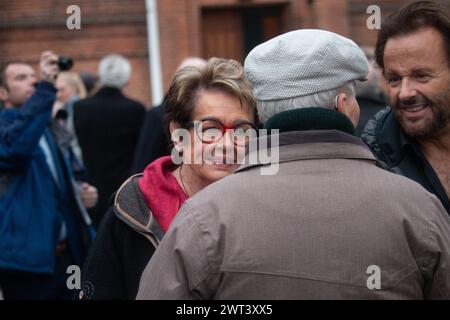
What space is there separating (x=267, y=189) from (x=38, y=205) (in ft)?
9.98

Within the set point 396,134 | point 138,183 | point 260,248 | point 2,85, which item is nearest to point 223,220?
point 260,248

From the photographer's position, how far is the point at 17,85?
5.32 meters

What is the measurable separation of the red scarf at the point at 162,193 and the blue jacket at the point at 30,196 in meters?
1.89

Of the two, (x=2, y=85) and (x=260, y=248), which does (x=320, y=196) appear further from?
(x=2, y=85)

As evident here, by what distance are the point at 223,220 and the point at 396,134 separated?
1402 millimetres

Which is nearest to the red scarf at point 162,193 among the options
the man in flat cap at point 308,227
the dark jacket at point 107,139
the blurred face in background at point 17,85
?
the man in flat cap at point 308,227

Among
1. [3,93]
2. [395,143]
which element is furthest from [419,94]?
[3,93]

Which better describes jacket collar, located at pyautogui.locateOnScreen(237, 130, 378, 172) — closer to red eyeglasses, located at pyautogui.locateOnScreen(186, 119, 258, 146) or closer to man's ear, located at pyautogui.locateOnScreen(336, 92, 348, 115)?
man's ear, located at pyautogui.locateOnScreen(336, 92, 348, 115)

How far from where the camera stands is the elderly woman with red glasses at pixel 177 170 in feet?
8.98

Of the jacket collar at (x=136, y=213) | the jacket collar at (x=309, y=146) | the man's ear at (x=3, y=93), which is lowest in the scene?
the jacket collar at (x=136, y=213)

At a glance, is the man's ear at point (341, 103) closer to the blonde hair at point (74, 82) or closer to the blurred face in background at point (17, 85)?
the blurred face in background at point (17, 85)

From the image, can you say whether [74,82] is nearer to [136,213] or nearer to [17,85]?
[17,85]

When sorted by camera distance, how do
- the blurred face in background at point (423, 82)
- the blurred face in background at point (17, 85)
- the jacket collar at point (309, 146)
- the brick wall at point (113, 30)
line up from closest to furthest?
1. the jacket collar at point (309, 146)
2. the blurred face in background at point (423, 82)
3. the blurred face in background at point (17, 85)
4. the brick wall at point (113, 30)
